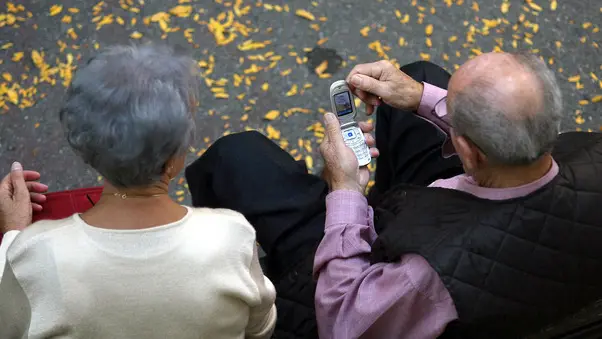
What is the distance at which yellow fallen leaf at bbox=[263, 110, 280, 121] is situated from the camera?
2.27m

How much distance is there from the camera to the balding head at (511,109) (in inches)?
42.1

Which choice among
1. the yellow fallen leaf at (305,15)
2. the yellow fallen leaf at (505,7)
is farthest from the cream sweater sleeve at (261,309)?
the yellow fallen leaf at (505,7)

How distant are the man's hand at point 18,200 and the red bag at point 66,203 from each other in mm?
20

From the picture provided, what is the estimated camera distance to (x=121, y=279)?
0.99 metres

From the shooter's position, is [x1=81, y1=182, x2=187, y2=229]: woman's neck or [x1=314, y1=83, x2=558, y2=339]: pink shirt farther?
[x1=314, y1=83, x2=558, y2=339]: pink shirt

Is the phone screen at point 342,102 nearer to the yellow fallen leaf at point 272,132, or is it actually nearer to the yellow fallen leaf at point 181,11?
the yellow fallen leaf at point 272,132

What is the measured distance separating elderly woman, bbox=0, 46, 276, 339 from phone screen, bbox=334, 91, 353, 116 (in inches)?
26.3

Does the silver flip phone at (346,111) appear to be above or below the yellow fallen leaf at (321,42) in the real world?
above

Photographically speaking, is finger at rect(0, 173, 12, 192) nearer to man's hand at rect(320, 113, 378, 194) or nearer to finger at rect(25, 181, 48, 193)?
finger at rect(25, 181, 48, 193)

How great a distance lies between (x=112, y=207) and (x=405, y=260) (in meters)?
0.54

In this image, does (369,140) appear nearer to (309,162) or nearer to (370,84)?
(370,84)

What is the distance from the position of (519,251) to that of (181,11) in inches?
69.6

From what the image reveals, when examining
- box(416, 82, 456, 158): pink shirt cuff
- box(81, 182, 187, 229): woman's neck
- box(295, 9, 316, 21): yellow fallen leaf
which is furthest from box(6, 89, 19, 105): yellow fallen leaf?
box(416, 82, 456, 158): pink shirt cuff

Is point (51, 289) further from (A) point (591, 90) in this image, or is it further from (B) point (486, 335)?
(A) point (591, 90)
